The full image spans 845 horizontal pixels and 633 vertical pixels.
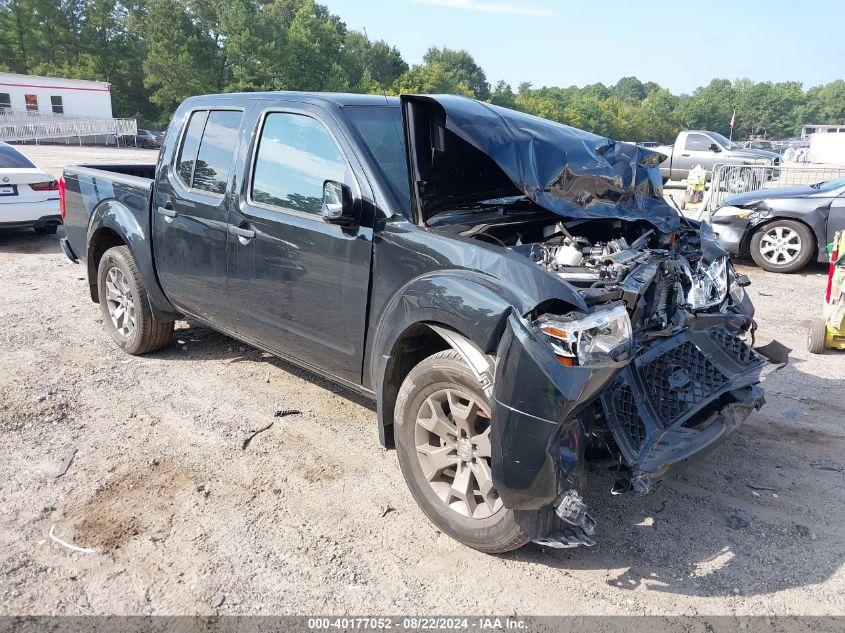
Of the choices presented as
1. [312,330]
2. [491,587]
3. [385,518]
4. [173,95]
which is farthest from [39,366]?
[173,95]

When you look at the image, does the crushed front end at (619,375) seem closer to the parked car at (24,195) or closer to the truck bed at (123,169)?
the truck bed at (123,169)

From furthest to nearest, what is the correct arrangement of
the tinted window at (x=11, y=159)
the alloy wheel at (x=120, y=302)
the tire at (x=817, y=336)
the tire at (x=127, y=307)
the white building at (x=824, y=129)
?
1. the white building at (x=824, y=129)
2. the tinted window at (x=11, y=159)
3. the tire at (x=817, y=336)
4. the alloy wheel at (x=120, y=302)
5. the tire at (x=127, y=307)

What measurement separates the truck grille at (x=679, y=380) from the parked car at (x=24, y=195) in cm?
1015

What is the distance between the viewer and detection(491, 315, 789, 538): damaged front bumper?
2.64m

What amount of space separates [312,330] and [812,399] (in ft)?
12.3

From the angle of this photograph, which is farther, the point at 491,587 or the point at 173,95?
the point at 173,95

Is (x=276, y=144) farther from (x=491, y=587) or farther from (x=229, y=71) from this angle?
(x=229, y=71)

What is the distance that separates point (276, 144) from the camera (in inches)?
159

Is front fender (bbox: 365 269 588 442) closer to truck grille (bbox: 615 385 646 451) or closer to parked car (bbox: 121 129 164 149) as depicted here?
truck grille (bbox: 615 385 646 451)

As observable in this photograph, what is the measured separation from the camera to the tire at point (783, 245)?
9.05 m

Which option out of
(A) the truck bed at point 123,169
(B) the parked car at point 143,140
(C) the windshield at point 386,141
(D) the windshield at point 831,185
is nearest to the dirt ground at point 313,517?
(C) the windshield at point 386,141

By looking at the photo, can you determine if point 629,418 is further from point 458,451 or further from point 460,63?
point 460,63

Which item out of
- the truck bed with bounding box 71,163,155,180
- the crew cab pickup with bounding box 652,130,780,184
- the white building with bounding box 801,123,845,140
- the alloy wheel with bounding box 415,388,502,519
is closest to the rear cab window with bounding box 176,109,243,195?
the truck bed with bounding box 71,163,155,180

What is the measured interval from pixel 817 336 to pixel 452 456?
439 centimetres
